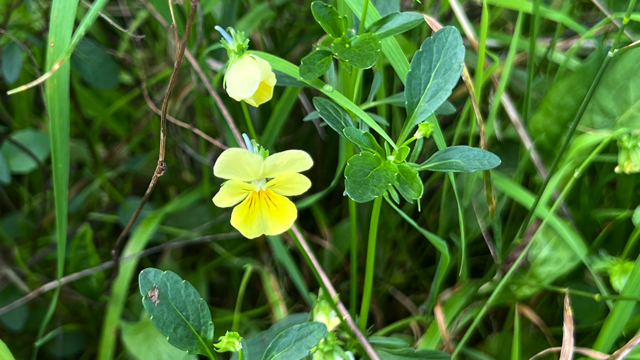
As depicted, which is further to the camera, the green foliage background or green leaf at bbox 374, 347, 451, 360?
the green foliage background

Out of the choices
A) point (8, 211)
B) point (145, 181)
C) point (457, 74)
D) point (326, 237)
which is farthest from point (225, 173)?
point (8, 211)

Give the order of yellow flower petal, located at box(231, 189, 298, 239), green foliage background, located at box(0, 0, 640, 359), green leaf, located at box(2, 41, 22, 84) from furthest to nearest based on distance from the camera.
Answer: green leaf, located at box(2, 41, 22, 84)
green foliage background, located at box(0, 0, 640, 359)
yellow flower petal, located at box(231, 189, 298, 239)

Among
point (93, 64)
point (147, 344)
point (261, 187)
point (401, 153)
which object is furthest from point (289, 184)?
point (93, 64)

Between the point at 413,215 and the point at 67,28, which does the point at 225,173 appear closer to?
the point at 67,28

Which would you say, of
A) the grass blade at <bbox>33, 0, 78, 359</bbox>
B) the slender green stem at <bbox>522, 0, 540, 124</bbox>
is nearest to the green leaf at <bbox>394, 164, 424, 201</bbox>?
the slender green stem at <bbox>522, 0, 540, 124</bbox>

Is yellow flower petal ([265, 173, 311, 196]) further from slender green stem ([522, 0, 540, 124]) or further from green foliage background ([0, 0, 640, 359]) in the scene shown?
slender green stem ([522, 0, 540, 124])

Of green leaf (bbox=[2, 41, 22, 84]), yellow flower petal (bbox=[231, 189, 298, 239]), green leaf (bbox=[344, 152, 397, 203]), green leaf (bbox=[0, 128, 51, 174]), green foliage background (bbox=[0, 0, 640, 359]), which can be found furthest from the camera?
green leaf (bbox=[0, 128, 51, 174])
